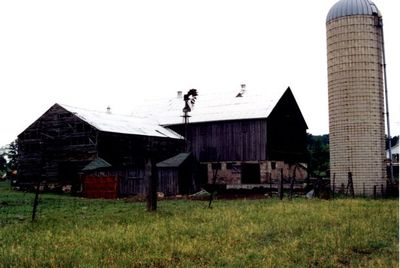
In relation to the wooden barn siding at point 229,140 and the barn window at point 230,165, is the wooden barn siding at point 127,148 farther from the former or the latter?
the barn window at point 230,165

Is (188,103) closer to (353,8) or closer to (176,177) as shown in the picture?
(176,177)

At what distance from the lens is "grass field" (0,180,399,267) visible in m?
8.55

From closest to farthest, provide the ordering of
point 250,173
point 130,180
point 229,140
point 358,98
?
point 358,98, point 130,180, point 250,173, point 229,140

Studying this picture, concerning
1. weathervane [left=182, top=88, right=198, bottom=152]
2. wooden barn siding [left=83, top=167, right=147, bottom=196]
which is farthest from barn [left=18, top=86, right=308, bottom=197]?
wooden barn siding [left=83, top=167, right=147, bottom=196]

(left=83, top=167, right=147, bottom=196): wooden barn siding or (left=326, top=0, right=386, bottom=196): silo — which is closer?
(left=326, top=0, right=386, bottom=196): silo

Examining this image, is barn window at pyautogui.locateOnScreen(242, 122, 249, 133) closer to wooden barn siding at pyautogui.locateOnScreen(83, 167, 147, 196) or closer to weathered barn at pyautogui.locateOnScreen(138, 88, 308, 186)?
weathered barn at pyautogui.locateOnScreen(138, 88, 308, 186)

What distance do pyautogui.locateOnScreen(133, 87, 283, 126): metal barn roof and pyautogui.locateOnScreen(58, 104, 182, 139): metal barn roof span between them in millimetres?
1742

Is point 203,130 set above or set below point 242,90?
below

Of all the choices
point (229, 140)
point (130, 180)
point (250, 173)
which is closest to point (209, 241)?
point (130, 180)

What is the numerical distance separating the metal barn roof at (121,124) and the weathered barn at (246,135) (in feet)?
5.99

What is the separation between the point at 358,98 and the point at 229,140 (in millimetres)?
14355

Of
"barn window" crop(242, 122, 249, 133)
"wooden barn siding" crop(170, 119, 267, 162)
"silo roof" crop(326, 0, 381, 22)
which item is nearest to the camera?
"silo roof" crop(326, 0, 381, 22)

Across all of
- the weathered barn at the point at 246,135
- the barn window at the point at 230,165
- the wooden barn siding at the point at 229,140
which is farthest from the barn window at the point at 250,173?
the barn window at the point at 230,165

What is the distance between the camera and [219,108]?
4344 centimetres
